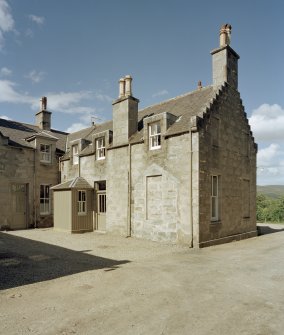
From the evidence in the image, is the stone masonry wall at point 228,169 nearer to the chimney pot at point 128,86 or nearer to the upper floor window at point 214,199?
the upper floor window at point 214,199

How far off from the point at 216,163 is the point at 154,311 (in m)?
10.4

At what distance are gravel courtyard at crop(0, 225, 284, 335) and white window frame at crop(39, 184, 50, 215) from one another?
1011 cm

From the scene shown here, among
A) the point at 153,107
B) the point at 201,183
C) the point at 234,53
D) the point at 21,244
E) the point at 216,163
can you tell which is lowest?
the point at 21,244

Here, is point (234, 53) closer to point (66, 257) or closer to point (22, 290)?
point (66, 257)

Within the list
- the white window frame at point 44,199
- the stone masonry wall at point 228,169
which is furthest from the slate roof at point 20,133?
the stone masonry wall at point 228,169

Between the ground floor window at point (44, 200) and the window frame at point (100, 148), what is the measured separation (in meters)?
5.96

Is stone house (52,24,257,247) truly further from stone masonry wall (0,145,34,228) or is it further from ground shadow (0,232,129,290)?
ground shadow (0,232,129,290)

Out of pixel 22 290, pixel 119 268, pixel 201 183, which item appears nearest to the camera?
pixel 22 290

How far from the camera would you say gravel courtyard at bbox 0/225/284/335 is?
5.29 metres

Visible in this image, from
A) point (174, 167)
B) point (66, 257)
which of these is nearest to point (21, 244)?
point (66, 257)

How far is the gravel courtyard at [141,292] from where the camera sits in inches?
208

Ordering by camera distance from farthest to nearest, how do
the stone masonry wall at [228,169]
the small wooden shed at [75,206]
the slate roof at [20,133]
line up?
the slate roof at [20,133], the small wooden shed at [75,206], the stone masonry wall at [228,169]

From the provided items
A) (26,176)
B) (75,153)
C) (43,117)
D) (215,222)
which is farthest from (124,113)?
(43,117)

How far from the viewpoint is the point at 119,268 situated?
9445 mm
